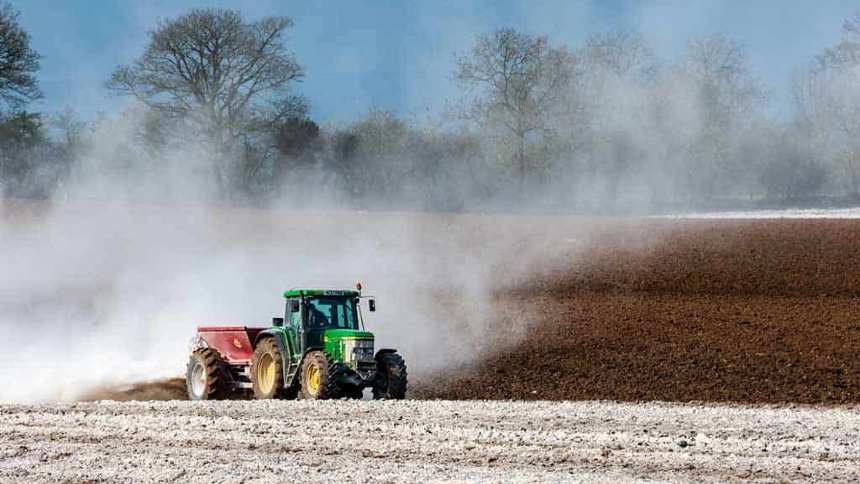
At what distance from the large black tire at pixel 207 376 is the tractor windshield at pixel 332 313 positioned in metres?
2.29

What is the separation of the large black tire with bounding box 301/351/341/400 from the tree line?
535 inches

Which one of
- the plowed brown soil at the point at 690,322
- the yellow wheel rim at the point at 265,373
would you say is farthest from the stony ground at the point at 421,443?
the plowed brown soil at the point at 690,322

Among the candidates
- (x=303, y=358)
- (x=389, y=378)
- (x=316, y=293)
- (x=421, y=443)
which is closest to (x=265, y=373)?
(x=303, y=358)

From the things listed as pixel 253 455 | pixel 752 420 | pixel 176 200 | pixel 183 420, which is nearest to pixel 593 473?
pixel 253 455

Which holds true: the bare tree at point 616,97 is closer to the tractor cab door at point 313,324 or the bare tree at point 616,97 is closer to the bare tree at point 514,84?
the bare tree at point 514,84

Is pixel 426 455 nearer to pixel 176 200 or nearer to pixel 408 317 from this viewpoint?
pixel 408 317

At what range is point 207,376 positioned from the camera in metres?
20.4

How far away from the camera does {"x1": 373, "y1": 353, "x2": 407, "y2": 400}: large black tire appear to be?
18.9 metres

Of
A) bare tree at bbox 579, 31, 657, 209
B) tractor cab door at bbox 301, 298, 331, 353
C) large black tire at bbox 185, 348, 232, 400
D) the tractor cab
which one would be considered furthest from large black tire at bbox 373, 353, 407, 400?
bare tree at bbox 579, 31, 657, 209

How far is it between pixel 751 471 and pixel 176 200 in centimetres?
4227

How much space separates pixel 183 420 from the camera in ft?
50.2

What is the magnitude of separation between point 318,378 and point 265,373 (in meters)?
2.13

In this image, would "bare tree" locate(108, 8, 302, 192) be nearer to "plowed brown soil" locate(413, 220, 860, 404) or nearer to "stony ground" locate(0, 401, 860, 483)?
"plowed brown soil" locate(413, 220, 860, 404)

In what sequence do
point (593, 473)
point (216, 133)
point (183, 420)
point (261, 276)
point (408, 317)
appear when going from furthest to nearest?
point (216, 133)
point (261, 276)
point (408, 317)
point (183, 420)
point (593, 473)
